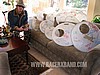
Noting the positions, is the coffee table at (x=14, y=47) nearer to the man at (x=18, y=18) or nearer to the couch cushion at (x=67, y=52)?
the couch cushion at (x=67, y=52)

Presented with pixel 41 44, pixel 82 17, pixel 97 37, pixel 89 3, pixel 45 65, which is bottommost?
pixel 45 65

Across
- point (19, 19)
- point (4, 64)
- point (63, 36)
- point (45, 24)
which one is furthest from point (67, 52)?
point (19, 19)

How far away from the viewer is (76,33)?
2.69 meters

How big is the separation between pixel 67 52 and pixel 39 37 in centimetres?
89

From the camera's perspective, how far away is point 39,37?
3250 mm

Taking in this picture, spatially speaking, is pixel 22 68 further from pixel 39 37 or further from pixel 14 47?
pixel 39 37

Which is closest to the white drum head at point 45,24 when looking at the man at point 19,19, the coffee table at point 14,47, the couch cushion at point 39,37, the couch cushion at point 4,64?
the couch cushion at point 39,37

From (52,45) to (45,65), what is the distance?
1.40 ft

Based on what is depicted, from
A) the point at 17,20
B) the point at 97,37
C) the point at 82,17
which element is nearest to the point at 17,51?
the point at 17,20

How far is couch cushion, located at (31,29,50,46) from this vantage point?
310cm

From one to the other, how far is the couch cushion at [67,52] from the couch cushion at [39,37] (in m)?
0.16

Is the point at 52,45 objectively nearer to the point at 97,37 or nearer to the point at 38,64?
the point at 38,64

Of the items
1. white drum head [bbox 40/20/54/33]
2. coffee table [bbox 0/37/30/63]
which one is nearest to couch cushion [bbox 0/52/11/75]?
coffee table [bbox 0/37/30/63]

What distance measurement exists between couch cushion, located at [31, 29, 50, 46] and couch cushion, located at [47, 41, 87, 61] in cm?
16
